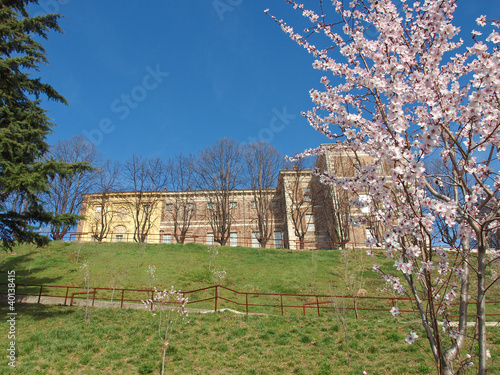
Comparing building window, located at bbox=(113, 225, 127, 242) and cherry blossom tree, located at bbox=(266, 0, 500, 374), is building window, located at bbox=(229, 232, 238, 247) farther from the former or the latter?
cherry blossom tree, located at bbox=(266, 0, 500, 374)

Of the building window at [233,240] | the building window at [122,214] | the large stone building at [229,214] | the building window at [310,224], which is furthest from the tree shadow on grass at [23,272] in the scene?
the building window at [310,224]

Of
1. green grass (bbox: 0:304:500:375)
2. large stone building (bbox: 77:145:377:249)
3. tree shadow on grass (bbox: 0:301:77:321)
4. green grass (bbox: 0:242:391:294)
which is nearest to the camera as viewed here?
green grass (bbox: 0:304:500:375)

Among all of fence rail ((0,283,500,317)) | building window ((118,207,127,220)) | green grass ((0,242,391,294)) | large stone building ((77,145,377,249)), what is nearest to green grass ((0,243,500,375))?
green grass ((0,242,391,294))

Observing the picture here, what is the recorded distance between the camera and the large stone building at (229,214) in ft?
104

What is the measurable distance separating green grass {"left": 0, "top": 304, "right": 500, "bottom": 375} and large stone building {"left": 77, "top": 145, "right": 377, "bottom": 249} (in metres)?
19.0

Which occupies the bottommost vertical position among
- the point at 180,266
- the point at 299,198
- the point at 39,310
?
the point at 39,310

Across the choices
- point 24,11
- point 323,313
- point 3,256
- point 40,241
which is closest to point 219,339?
point 323,313

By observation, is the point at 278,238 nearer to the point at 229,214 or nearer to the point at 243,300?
the point at 229,214

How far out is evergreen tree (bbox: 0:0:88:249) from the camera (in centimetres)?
995

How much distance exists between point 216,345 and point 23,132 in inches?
389

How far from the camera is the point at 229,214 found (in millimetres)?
32312

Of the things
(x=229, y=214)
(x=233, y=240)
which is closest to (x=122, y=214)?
(x=229, y=214)

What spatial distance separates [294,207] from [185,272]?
56.8ft

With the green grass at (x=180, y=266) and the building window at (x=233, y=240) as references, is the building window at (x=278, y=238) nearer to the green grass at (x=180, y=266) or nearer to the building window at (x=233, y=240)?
the building window at (x=233, y=240)
